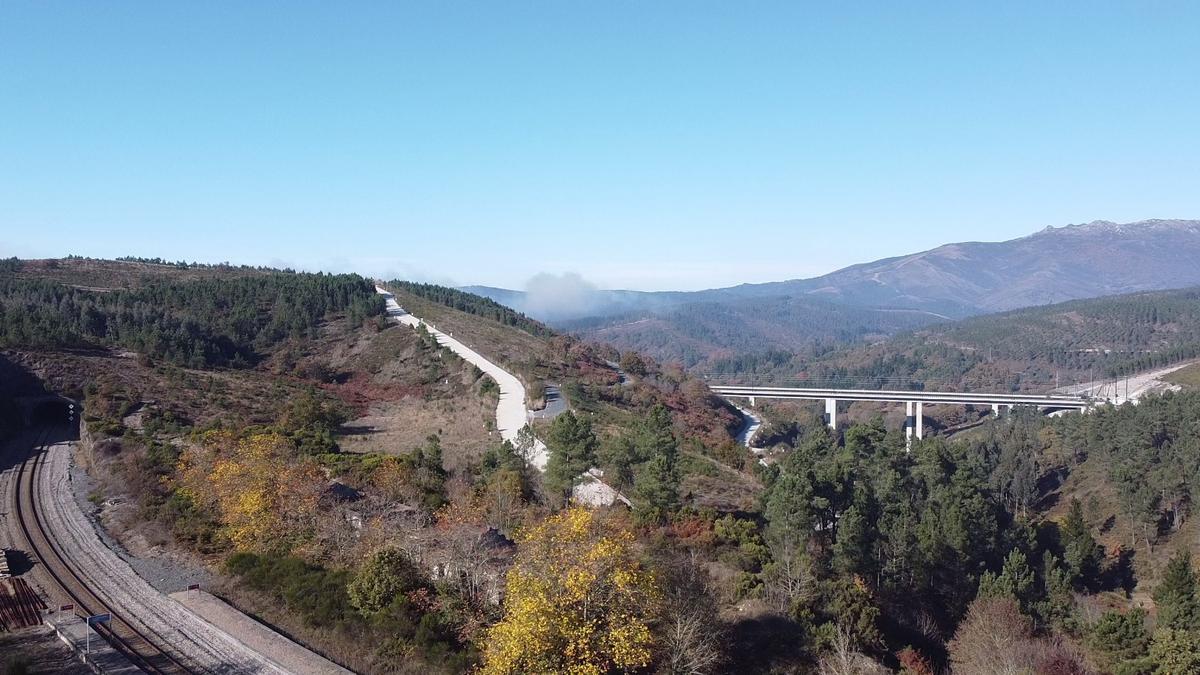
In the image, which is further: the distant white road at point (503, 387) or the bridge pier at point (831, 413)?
the bridge pier at point (831, 413)

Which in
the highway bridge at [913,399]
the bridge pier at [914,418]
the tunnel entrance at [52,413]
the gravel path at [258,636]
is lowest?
the bridge pier at [914,418]

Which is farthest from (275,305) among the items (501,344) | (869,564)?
(869,564)

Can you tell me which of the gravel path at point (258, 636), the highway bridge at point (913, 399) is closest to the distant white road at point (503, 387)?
the gravel path at point (258, 636)

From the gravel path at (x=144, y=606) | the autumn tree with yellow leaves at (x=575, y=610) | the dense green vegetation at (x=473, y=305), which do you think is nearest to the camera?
the autumn tree with yellow leaves at (x=575, y=610)

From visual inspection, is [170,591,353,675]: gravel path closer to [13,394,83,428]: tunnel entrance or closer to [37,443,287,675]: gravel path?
[37,443,287,675]: gravel path

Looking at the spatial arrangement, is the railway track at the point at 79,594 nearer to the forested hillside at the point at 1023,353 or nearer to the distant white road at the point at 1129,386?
the distant white road at the point at 1129,386

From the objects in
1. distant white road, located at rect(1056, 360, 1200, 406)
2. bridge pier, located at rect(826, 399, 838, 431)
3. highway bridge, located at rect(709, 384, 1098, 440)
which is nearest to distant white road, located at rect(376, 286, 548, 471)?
highway bridge, located at rect(709, 384, 1098, 440)

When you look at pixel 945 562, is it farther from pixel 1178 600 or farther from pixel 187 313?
pixel 187 313
